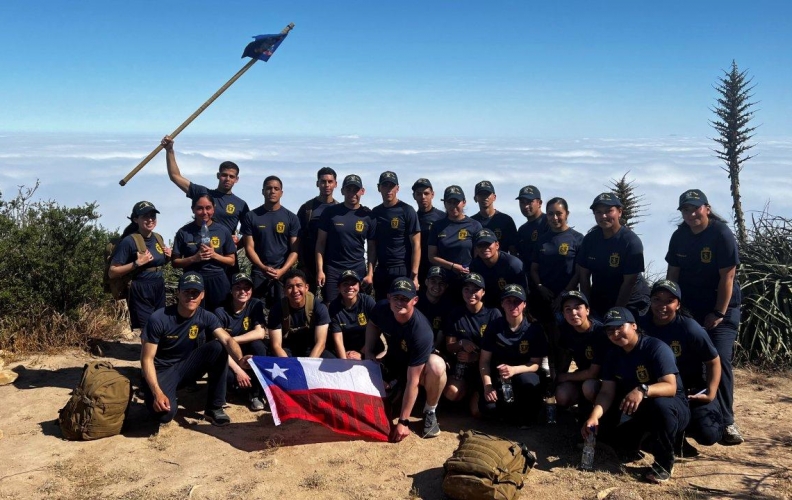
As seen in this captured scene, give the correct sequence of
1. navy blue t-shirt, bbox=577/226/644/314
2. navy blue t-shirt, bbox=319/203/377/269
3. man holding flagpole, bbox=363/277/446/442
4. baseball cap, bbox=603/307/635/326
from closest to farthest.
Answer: baseball cap, bbox=603/307/635/326
man holding flagpole, bbox=363/277/446/442
navy blue t-shirt, bbox=577/226/644/314
navy blue t-shirt, bbox=319/203/377/269

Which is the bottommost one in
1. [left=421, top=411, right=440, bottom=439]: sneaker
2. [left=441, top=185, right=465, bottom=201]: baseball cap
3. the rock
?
the rock

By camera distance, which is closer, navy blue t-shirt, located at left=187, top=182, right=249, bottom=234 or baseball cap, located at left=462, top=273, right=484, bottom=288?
baseball cap, located at left=462, top=273, right=484, bottom=288

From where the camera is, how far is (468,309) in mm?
6535

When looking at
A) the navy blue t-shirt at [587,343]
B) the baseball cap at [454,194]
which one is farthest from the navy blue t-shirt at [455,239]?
the navy blue t-shirt at [587,343]

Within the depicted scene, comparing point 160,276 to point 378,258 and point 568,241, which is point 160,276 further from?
point 568,241

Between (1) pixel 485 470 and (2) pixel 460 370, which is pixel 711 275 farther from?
(1) pixel 485 470

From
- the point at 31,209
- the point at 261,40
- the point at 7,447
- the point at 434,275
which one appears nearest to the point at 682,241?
the point at 434,275

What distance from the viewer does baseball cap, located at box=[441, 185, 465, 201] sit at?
7.43 metres

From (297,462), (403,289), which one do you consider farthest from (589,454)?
(297,462)

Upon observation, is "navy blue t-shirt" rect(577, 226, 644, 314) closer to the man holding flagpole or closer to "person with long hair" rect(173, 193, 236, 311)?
the man holding flagpole

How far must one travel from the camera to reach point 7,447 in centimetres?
575

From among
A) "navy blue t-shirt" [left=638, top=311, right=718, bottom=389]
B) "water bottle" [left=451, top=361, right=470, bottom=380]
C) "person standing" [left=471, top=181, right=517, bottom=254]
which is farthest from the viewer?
"person standing" [left=471, top=181, right=517, bottom=254]

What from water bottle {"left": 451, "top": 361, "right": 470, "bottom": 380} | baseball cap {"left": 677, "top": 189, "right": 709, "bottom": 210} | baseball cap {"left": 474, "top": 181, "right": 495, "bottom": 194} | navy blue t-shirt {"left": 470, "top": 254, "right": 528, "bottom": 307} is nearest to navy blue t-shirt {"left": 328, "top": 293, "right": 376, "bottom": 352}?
water bottle {"left": 451, "top": 361, "right": 470, "bottom": 380}

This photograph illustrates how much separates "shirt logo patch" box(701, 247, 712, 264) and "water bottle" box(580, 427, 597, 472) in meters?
2.13
